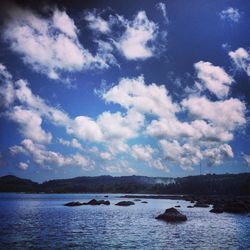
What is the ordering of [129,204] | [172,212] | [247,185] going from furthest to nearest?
[247,185] → [129,204] → [172,212]

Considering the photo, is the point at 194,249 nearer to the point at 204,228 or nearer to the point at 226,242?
the point at 226,242

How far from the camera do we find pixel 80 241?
3606 centimetres

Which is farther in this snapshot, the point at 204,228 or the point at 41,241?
the point at 204,228

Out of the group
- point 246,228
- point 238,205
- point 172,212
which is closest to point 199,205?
point 238,205

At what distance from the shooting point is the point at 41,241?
116 ft

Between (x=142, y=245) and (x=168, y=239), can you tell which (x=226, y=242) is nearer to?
(x=168, y=239)

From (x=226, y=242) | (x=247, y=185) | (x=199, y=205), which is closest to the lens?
(x=226, y=242)

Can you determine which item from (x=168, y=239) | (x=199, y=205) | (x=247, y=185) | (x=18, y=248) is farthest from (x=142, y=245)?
(x=247, y=185)

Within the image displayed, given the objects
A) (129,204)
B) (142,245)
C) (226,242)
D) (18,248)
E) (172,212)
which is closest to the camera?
(18,248)

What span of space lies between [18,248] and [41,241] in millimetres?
4372

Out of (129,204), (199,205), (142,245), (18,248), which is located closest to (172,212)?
(142,245)

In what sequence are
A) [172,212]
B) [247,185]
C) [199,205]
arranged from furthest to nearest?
1. [247,185]
2. [199,205]
3. [172,212]

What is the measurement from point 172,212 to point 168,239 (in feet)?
79.9

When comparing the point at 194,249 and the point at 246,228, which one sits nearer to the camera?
the point at 194,249
